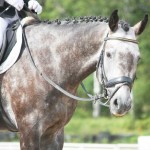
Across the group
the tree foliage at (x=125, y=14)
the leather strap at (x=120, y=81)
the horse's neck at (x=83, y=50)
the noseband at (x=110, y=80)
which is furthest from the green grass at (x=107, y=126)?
the leather strap at (x=120, y=81)

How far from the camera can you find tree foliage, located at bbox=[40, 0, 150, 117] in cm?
3259

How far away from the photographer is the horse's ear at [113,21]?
8.04m

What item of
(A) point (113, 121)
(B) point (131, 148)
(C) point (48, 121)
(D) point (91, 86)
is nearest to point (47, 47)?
(C) point (48, 121)

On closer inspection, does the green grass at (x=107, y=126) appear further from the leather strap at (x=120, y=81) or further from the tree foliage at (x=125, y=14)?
the leather strap at (x=120, y=81)

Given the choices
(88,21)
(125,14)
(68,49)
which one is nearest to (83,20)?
(88,21)

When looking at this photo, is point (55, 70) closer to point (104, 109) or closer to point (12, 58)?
point (12, 58)

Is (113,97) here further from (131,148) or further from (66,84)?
(131,148)

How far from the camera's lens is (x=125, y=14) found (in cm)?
3316

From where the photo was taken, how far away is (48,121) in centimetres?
855

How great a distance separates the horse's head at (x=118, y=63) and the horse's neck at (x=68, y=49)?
0.20m

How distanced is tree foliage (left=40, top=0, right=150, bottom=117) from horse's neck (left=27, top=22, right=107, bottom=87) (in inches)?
784

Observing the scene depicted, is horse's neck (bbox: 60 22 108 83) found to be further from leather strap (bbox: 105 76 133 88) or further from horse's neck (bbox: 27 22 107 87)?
leather strap (bbox: 105 76 133 88)

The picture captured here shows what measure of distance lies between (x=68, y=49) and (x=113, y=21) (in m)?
0.80

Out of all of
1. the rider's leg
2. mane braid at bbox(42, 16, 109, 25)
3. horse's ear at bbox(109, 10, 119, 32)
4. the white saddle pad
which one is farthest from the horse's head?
the rider's leg
